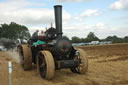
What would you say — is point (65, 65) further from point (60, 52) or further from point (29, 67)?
point (29, 67)

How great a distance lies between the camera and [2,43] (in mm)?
26438

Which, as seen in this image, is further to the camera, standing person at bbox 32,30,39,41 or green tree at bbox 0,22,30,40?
green tree at bbox 0,22,30,40

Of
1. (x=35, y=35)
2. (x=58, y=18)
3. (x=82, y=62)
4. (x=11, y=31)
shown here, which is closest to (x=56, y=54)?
(x=82, y=62)

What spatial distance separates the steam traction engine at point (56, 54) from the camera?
6.43 metres

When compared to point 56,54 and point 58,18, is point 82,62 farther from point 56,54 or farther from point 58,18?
point 58,18

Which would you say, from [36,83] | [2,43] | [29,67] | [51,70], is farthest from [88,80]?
[2,43]

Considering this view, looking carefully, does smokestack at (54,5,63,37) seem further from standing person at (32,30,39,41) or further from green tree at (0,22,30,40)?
green tree at (0,22,30,40)

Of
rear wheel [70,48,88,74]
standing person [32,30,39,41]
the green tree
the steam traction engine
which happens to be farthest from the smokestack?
the green tree

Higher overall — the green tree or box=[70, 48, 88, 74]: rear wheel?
the green tree

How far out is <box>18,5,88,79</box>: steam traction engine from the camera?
253 inches

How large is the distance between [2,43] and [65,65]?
21.9m

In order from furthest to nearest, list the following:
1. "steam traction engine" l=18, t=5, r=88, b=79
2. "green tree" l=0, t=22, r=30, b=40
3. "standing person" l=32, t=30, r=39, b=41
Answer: "green tree" l=0, t=22, r=30, b=40 → "standing person" l=32, t=30, r=39, b=41 → "steam traction engine" l=18, t=5, r=88, b=79

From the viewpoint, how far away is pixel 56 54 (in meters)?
7.02

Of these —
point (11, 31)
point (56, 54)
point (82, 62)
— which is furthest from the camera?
point (11, 31)
